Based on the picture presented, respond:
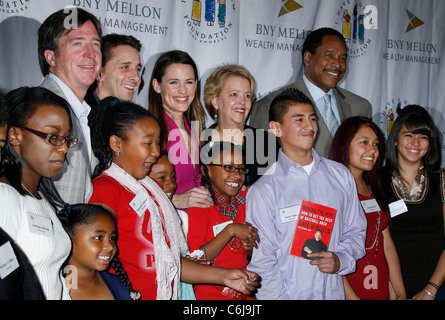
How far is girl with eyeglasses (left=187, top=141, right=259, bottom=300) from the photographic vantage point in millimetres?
2307

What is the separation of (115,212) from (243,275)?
705 mm

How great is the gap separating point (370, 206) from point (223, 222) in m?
1.03

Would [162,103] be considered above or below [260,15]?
below

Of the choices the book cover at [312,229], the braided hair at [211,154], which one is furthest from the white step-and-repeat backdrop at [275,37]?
the book cover at [312,229]

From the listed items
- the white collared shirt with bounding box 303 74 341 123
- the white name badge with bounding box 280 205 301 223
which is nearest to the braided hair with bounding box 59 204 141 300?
the white name badge with bounding box 280 205 301 223

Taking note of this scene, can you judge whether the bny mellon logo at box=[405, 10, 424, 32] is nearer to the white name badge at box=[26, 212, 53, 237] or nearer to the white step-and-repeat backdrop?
the white step-and-repeat backdrop

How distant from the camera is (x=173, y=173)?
8.56ft

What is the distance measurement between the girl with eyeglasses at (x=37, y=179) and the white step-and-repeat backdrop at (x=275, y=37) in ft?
4.32

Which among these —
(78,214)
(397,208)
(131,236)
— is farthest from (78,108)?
(397,208)

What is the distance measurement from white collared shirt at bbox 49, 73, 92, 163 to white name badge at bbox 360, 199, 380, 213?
184 cm

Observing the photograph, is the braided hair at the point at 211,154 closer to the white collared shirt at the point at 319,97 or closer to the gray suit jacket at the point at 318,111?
the gray suit jacket at the point at 318,111

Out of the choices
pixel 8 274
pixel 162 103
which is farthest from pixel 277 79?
pixel 8 274

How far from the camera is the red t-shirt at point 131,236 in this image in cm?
197
